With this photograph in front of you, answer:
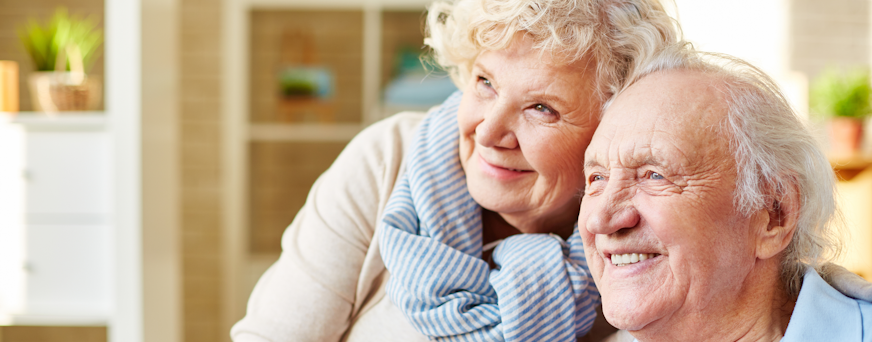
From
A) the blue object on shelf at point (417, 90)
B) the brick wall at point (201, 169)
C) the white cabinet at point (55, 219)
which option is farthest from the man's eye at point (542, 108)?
the brick wall at point (201, 169)

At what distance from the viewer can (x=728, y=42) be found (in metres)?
3.32

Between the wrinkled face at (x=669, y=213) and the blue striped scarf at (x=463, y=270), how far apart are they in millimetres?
146

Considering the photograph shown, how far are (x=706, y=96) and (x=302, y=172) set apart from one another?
2904mm

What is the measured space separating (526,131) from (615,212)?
242mm

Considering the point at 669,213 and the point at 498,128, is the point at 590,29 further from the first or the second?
the point at 669,213

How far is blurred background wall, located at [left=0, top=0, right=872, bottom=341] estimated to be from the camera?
3.27 m

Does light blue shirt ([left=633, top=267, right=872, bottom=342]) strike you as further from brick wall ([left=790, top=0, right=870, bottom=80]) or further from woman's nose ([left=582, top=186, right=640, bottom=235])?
brick wall ([left=790, top=0, right=870, bottom=80])

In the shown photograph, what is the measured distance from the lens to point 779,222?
33.7 inches

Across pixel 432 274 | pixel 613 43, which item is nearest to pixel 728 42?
pixel 613 43

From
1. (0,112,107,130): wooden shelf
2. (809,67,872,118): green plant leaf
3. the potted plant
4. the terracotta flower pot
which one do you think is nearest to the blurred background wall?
(809,67,872,118): green plant leaf

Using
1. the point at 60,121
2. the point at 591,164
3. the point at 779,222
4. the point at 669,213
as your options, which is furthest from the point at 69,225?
the point at 779,222

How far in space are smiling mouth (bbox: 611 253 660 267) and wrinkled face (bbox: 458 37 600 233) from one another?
23 centimetres

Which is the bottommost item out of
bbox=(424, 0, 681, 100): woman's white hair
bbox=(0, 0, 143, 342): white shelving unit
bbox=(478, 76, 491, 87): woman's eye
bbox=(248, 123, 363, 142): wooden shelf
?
bbox=(0, 0, 143, 342): white shelving unit

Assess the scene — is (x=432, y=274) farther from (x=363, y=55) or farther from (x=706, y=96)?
(x=363, y=55)
